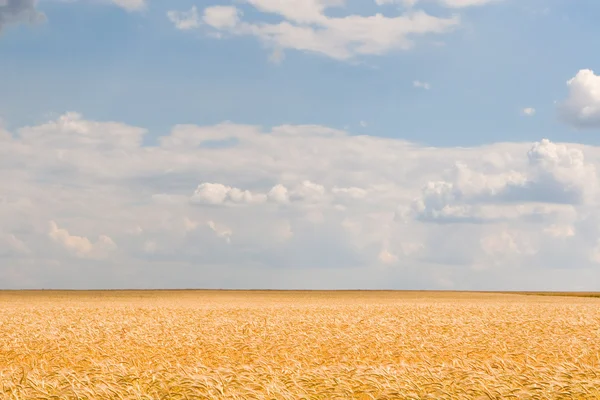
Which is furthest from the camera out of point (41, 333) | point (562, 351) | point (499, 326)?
point (499, 326)

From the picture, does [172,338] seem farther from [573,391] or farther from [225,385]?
[573,391]

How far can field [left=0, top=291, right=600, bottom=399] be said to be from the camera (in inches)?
296

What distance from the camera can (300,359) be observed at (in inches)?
566

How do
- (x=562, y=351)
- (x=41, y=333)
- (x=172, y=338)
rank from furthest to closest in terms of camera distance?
(x=41, y=333)
(x=172, y=338)
(x=562, y=351)

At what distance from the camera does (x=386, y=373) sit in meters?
8.22

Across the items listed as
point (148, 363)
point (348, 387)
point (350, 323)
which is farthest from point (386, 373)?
point (350, 323)

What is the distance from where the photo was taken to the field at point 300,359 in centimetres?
752

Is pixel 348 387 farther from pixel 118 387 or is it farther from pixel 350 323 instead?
pixel 350 323

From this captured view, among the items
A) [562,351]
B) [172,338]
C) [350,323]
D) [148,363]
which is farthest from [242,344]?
[562,351]

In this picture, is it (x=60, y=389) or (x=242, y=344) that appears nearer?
(x=60, y=389)

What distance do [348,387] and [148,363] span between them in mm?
7054

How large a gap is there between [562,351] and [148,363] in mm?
9657

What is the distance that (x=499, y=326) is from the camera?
70.5 ft

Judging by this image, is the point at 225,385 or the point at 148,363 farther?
the point at 148,363
